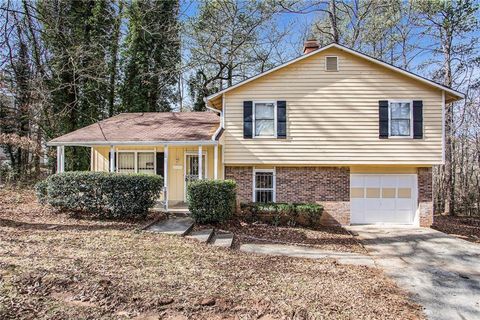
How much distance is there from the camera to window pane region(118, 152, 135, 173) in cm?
1431

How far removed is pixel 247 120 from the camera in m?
12.5

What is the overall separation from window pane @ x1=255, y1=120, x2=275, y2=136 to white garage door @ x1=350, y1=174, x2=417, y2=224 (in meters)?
3.52

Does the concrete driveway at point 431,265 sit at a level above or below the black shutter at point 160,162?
below

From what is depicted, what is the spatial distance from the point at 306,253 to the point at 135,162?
867 centimetres

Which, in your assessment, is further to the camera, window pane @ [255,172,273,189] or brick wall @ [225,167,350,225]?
window pane @ [255,172,273,189]

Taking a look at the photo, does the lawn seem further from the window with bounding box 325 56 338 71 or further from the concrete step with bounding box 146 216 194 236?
the window with bounding box 325 56 338 71

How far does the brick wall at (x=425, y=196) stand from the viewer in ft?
41.6

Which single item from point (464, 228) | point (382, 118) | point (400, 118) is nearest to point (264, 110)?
point (382, 118)

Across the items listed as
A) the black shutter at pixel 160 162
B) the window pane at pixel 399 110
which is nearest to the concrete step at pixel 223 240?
the black shutter at pixel 160 162

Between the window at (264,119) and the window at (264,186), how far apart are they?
4.87 feet

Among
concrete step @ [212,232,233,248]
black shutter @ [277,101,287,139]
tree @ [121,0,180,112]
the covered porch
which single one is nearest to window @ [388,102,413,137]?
black shutter @ [277,101,287,139]

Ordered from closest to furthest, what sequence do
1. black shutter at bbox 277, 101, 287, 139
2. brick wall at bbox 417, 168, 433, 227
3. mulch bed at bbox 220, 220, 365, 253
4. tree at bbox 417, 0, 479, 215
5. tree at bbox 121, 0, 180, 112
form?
1. mulch bed at bbox 220, 220, 365, 253
2. black shutter at bbox 277, 101, 287, 139
3. brick wall at bbox 417, 168, 433, 227
4. tree at bbox 417, 0, 479, 215
5. tree at bbox 121, 0, 180, 112

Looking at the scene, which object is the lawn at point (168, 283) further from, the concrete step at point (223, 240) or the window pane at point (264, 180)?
the window pane at point (264, 180)

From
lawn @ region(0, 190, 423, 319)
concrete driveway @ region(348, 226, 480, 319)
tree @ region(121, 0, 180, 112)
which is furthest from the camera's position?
tree @ region(121, 0, 180, 112)
